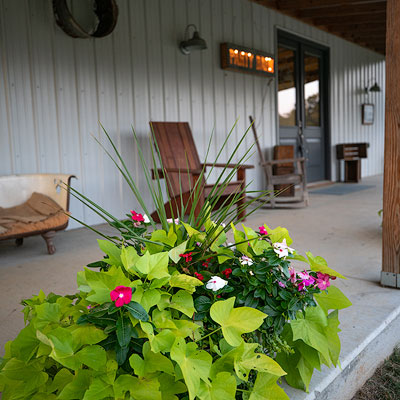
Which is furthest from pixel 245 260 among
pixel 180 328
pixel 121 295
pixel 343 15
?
pixel 343 15

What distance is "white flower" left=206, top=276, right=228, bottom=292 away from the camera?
1.02 meters

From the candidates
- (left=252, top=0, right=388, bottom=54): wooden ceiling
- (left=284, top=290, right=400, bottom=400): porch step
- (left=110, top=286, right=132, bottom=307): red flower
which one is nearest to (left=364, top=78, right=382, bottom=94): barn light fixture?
(left=252, top=0, right=388, bottom=54): wooden ceiling

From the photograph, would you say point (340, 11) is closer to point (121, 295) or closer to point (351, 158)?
point (351, 158)

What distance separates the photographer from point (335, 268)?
233 centimetres

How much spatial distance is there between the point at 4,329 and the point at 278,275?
1156 mm

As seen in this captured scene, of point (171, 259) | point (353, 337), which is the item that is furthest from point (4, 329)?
point (353, 337)

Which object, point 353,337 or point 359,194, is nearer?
point 353,337

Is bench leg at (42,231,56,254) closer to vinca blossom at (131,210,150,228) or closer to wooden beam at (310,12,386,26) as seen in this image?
vinca blossom at (131,210,150,228)

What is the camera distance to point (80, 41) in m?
3.91

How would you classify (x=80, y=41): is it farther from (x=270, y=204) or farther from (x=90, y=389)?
(x=90, y=389)

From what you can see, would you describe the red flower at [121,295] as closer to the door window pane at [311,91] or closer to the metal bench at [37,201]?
the metal bench at [37,201]

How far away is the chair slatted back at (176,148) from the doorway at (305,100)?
2.57 m

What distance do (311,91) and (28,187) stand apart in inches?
212

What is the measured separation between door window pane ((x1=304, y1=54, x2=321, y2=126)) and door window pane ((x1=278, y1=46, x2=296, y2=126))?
1.33 ft
